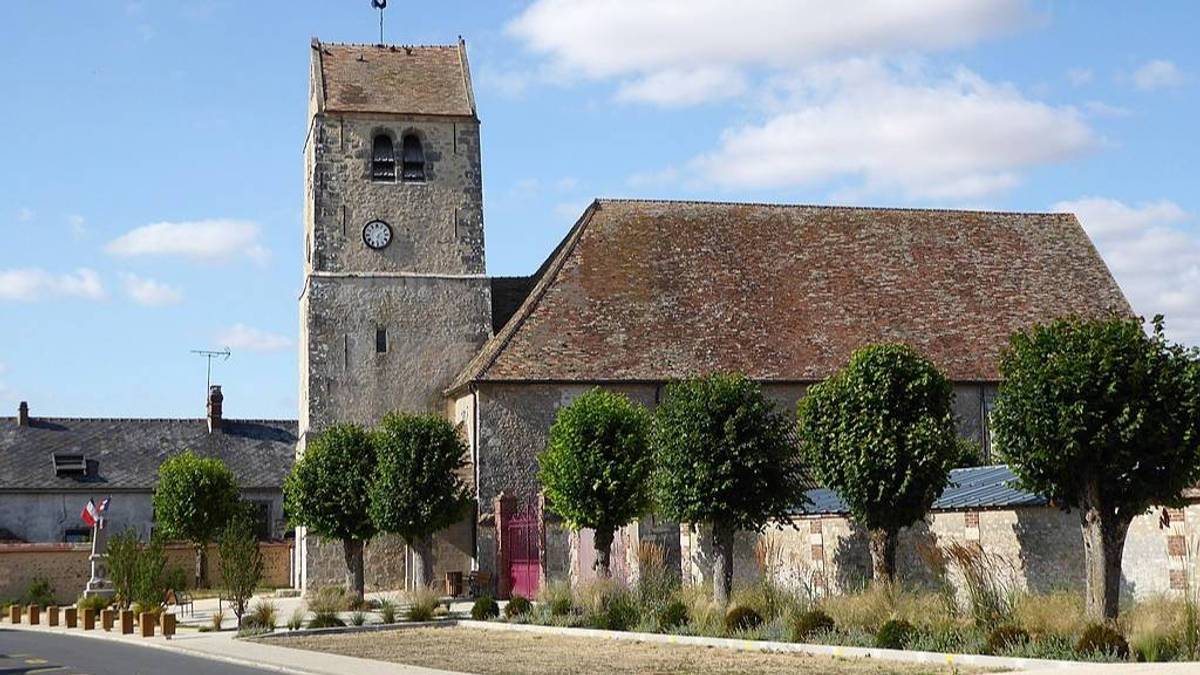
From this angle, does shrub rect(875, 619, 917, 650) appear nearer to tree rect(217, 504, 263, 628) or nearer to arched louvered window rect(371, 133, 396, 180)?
tree rect(217, 504, 263, 628)

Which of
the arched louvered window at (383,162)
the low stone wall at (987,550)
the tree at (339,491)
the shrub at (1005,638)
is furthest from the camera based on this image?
the arched louvered window at (383,162)

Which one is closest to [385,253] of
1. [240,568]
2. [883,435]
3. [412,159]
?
[412,159]

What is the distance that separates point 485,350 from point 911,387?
15.1 metres

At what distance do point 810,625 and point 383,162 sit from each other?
23.1 metres

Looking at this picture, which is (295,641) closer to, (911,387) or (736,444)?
(736,444)

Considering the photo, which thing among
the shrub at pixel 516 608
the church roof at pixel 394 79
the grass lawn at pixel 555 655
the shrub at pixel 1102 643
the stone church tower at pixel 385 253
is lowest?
the grass lawn at pixel 555 655

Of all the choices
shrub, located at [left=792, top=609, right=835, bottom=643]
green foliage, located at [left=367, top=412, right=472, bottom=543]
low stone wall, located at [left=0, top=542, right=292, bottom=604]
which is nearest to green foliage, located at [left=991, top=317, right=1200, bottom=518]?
shrub, located at [left=792, top=609, right=835, bottom=643]

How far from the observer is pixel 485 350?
38.0 m

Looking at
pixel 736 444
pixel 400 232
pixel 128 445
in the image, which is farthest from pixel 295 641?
pixel 128 445

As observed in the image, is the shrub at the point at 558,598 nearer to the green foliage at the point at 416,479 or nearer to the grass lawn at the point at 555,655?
the grass lawn at the point at 555,655

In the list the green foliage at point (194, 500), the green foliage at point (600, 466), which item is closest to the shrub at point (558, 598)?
the green foliage at point (600, 466)

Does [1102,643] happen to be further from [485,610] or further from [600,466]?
[600,466]

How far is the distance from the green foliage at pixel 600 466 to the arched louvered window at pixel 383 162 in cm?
1172

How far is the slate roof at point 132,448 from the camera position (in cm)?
5231
